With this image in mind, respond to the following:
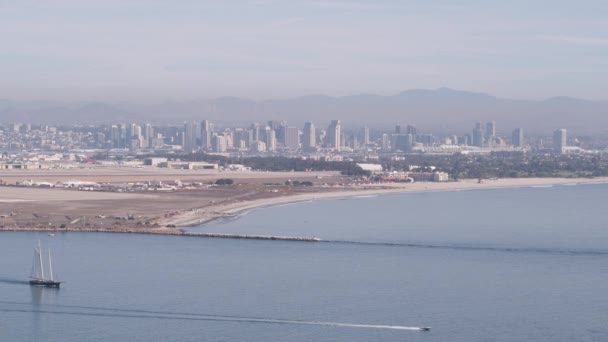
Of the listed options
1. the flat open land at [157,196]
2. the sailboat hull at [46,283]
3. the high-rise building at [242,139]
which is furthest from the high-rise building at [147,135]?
the sailboat hull at [46,283]

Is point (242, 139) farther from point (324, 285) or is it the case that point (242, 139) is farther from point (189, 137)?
point (324, 285)

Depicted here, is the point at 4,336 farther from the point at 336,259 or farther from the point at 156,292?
the point at 336,259

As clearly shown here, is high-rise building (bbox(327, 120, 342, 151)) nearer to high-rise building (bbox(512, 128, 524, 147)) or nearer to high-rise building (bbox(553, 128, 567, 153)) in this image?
high-rise building (bbox(553, 128, 567, 153))

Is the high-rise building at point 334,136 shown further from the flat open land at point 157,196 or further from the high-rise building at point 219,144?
the flat open land at point 157,196

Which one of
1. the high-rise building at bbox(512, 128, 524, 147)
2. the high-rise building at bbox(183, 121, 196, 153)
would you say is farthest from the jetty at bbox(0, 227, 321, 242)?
the high-rise building at bbox(512, 128, 524, 147)

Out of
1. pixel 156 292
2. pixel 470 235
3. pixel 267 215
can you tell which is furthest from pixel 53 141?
pixel 156 292

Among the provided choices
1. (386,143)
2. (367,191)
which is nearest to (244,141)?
(386,143)
